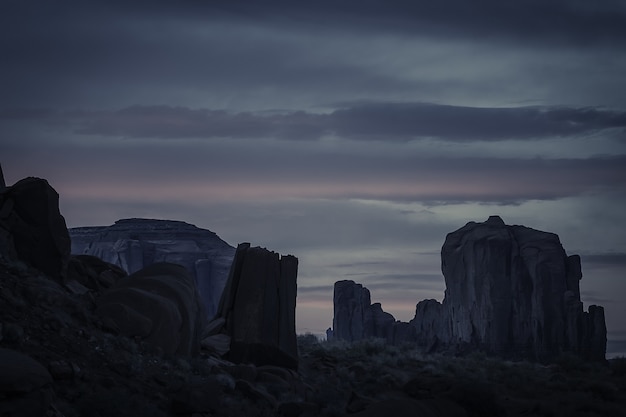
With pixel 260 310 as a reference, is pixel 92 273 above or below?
above

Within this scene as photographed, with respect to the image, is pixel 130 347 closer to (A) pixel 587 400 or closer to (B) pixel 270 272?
(B) pixel 270 272

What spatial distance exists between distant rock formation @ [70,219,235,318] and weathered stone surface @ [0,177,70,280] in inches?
3326

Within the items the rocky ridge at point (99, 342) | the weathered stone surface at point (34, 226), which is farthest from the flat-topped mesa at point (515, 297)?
the weathered stone surface at point (34, 226)

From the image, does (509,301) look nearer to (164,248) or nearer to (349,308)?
(349,308)

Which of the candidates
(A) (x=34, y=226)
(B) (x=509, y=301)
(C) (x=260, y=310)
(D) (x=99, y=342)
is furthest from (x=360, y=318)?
(D) (x=99, y=342)

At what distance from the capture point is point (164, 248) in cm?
12794

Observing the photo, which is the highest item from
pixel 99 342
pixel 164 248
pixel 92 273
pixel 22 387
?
pixel 164 248

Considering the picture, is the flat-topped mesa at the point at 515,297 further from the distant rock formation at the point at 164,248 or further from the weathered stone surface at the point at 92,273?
the weathered stone surface at the point at 92,273

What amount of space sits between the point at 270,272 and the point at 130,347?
1529cm

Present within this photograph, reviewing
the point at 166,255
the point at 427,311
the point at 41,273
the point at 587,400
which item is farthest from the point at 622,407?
the point at 166,255

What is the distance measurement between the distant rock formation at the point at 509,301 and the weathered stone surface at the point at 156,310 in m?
57.2

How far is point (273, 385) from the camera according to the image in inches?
1417

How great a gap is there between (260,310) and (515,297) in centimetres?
5987

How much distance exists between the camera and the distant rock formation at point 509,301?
90812 millimetres
